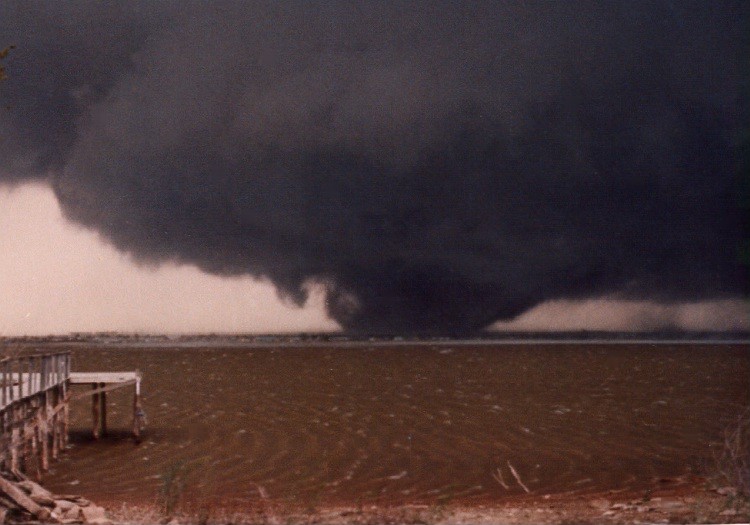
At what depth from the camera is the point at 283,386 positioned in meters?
52.9

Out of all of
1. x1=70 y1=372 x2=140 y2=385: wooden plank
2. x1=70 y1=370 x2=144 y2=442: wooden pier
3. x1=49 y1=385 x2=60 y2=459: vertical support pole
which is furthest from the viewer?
x1=70 y1=372 x2=140 y2=385: wooden plank

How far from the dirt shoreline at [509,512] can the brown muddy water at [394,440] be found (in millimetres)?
909

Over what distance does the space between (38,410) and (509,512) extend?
13.7m

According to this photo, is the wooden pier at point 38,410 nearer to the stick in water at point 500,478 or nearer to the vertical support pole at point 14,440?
the vertical support pole at point 14,440

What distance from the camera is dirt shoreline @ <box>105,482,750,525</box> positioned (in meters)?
15.5

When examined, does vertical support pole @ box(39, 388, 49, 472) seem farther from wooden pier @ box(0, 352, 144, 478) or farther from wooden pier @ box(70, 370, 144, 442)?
wooden pier @ box(70, 370, 144, 442)

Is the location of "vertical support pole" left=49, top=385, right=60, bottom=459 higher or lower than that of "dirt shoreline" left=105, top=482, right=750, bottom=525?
higher

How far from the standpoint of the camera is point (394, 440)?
29.4m

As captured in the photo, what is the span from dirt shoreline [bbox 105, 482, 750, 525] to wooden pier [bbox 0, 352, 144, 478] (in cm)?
407

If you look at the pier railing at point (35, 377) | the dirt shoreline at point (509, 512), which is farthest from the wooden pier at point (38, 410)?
the dirt shoreline at point (509, 512)

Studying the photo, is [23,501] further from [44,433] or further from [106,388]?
[106,388]

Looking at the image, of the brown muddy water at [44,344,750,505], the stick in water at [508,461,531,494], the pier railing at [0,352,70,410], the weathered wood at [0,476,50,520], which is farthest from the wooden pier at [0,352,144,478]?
the stick in water at [508,461,531,494]

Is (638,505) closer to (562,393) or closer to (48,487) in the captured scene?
(48,487)

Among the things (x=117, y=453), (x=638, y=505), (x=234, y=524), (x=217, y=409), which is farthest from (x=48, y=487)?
(x=217, y=409)
